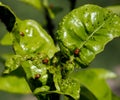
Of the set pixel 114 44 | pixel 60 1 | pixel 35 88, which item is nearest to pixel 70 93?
pixel 35 88

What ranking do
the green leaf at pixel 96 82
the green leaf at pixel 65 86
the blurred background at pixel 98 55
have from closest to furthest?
the green leaf at pixel 65 86
the green leaf at pixel 96 82
the blurred background at pixel 98 55

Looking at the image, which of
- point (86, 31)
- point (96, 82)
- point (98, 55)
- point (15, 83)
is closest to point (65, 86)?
point (86, 31)

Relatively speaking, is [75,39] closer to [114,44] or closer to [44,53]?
[44,53]

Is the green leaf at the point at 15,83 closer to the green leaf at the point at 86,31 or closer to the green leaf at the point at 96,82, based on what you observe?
the green leaf at the point at 96,82

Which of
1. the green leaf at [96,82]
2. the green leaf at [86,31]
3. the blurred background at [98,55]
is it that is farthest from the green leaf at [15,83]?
the blurred background at [98,55]

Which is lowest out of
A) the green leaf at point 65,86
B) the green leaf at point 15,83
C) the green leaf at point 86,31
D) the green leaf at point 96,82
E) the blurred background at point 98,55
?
the blurred background at point 98,55

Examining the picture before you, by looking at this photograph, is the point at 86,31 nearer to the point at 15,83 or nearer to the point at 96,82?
the point at 96,82
